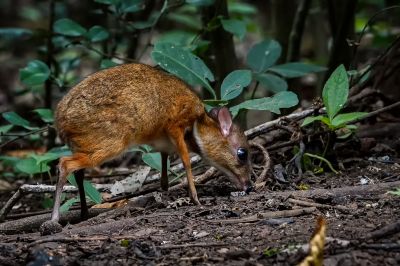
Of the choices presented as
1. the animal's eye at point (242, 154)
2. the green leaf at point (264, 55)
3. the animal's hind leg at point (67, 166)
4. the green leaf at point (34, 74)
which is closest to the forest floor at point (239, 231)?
the animal's hind leg at point (67, 166)

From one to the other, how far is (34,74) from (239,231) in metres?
3.08

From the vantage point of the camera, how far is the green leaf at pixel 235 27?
6250 mm

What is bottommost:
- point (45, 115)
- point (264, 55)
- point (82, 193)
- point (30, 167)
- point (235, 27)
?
point (30, 167)

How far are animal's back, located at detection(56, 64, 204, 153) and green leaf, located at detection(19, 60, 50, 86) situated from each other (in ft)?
4.15

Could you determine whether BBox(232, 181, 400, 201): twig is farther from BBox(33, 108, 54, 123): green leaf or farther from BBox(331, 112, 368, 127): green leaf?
BBox(33, 108, 54, 123): green leaf

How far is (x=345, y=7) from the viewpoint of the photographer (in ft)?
22.8

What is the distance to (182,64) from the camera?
5.62 meters

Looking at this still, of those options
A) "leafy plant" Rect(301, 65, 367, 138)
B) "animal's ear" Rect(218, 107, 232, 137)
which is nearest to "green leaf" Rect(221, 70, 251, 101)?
"animal's ear" Rect(218, 107, 232, 137)

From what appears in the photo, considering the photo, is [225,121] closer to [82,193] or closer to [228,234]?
[82,193]

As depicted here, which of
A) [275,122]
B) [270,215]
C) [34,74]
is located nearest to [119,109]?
[270,215]

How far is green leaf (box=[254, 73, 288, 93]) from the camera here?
247 inches

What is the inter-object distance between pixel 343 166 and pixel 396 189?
118 cm

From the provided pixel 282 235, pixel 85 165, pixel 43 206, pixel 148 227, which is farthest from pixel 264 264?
pixel 43 206

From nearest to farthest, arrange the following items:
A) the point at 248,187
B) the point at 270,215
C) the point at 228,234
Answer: the point at 228,234
the point at 270,215
the point at 248,187
